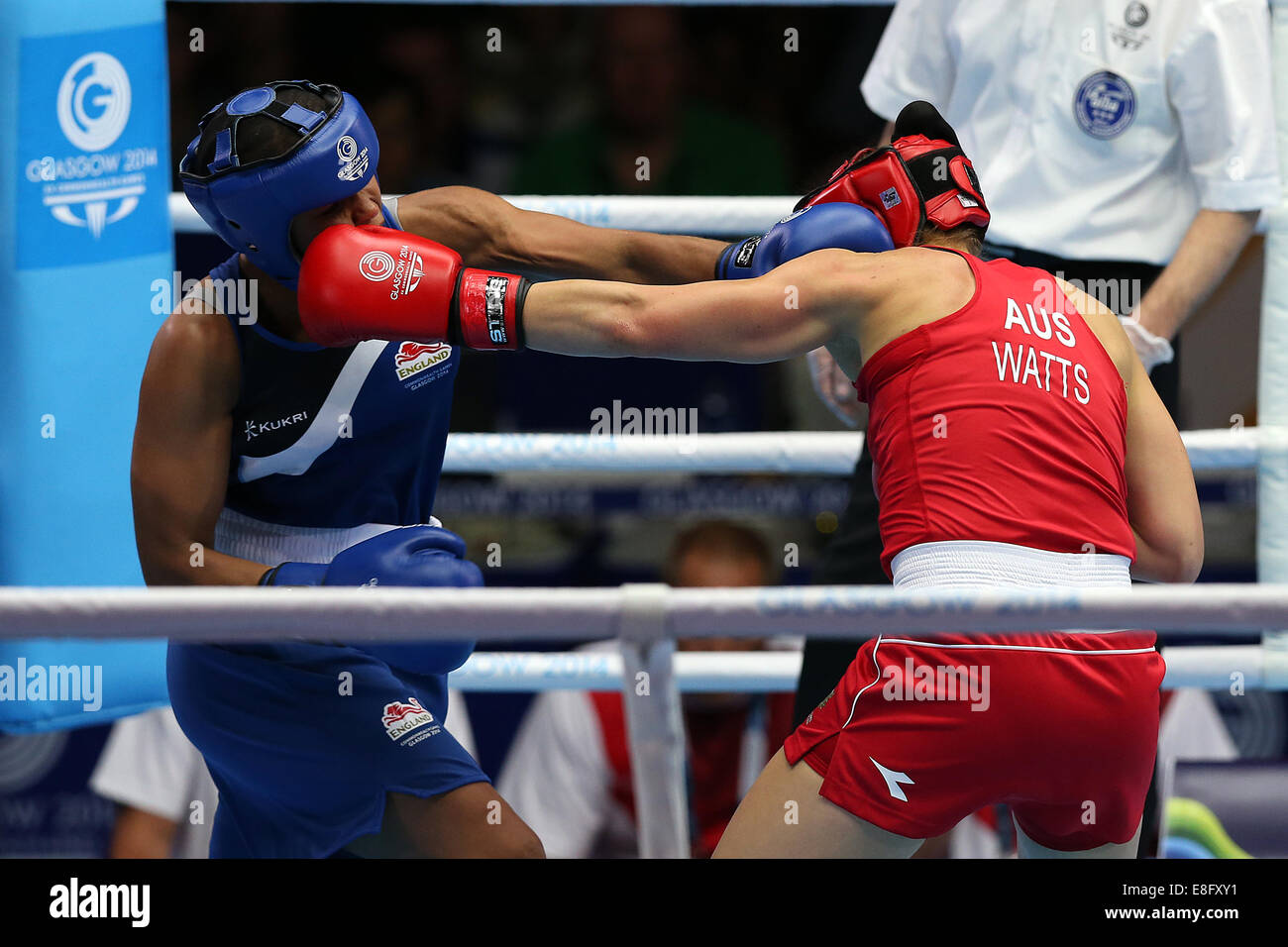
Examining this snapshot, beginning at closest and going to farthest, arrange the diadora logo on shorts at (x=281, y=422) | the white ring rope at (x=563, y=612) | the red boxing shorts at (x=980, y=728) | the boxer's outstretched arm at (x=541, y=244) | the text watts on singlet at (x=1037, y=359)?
the white ring rope at (x=563, y=612)
the red boxing shorts at (x=980, y=728)
the text watts on singlet at (x=1037, y=359)
the diadora logo on shorts at (x=281, y=422)
the boxer's outstretched arm at (x=541, y=244)

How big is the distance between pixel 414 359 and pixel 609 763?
4.24ft

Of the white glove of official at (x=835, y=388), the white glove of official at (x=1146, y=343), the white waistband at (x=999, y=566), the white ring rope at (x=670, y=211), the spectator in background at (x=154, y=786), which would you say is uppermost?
the white ring rope at (x=670, y=211)

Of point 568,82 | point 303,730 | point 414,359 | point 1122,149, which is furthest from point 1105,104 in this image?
point 568,82

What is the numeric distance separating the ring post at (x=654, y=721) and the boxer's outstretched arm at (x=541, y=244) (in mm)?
904

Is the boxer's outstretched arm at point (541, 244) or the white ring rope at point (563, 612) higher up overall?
the boxer's outstretched arm at point (541, 244)

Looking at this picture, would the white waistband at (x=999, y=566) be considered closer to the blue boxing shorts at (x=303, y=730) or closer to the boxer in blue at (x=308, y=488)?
the boxer in blue at (x=308, y=488)

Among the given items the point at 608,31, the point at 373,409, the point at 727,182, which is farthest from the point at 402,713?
the point at 608,31

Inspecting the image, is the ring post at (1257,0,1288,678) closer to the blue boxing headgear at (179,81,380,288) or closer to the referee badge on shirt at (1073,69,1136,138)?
the referee badge on shirt at (1073,69,1136,138)

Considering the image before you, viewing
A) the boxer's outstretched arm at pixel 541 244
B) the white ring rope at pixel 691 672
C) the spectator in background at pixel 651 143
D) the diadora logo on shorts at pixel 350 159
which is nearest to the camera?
the diadora logo on shorts at pixel 350 159

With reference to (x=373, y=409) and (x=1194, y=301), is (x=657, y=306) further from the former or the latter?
(x=1194, y=301)

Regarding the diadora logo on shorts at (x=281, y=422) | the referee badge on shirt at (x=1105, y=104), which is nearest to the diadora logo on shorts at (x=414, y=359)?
the diadora logo on shorts at (x=281, y=422)

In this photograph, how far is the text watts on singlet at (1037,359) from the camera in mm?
1598

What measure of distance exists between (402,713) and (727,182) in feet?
8.00

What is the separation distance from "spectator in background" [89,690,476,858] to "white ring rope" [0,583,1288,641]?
1904 mm
